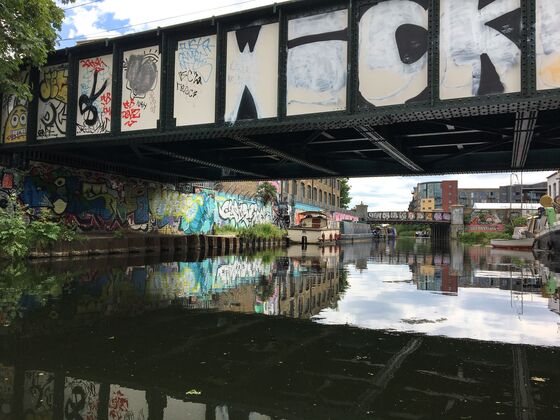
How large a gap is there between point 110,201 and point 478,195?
168m

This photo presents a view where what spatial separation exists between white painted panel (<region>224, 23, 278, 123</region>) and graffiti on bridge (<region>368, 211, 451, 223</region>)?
3506 inches

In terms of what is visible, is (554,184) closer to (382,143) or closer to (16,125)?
(382,143)

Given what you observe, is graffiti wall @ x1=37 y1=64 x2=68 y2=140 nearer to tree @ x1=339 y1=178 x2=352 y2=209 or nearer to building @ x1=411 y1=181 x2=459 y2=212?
tree @ x1=339 y1=178 x2=352 y2=209

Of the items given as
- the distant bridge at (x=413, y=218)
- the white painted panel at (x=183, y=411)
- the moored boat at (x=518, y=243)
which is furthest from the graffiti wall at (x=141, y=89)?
the distant bridge at (x=413, y=218)

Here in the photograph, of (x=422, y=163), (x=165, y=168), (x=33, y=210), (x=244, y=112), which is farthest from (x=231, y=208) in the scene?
(x=244, y=112)

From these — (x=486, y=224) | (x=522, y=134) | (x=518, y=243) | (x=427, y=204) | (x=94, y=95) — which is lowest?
(x=518, y=243)

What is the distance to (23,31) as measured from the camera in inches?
550

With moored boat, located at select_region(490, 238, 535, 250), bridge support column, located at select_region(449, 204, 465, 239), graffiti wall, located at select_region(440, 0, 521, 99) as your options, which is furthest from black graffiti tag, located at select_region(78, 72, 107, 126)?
bridge support column, located at select_region(449, 204, 465, 239)

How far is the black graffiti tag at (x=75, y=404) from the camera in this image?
4124mm

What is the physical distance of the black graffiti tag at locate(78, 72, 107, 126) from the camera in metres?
17.0

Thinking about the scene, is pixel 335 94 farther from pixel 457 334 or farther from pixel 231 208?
pixel 231 208

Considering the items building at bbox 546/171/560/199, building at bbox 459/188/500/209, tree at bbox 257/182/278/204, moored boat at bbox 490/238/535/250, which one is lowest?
moored boat at bbox 490/238/535/250

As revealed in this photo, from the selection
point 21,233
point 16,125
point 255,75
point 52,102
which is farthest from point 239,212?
point 255,75

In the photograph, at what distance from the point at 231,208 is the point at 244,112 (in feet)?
81.2
